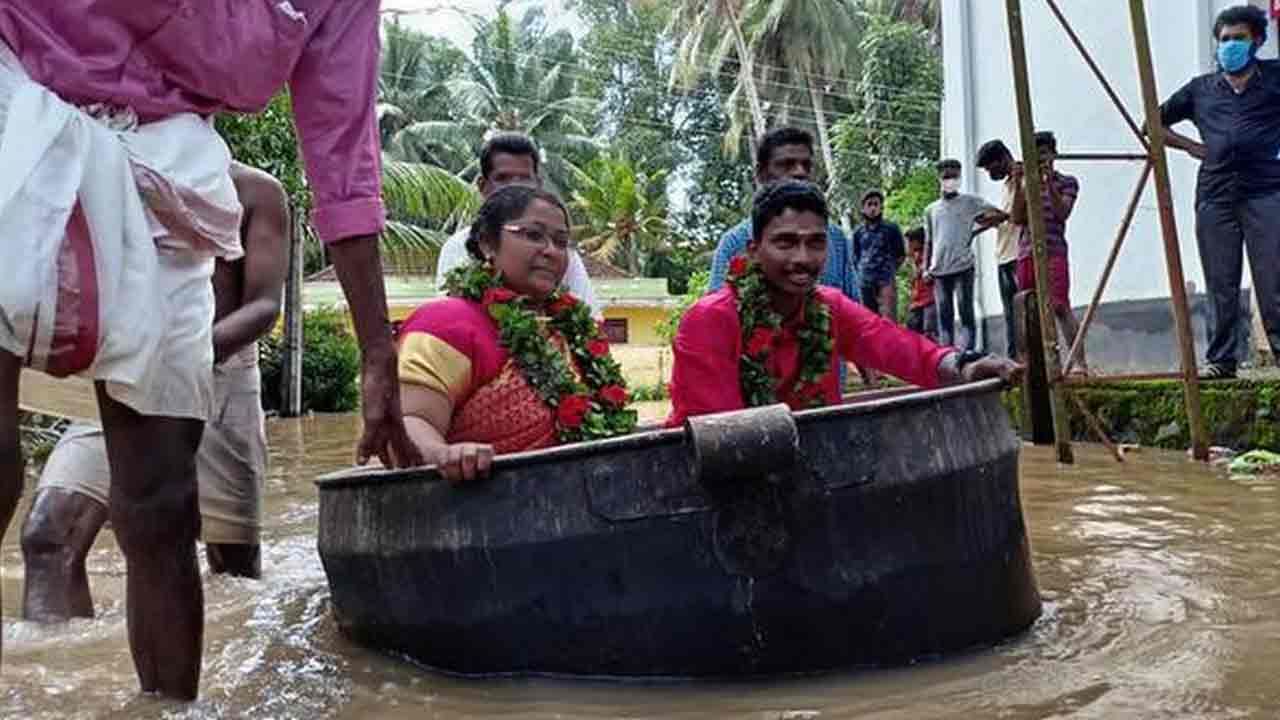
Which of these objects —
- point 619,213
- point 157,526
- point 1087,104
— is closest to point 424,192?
Result: point 619,213

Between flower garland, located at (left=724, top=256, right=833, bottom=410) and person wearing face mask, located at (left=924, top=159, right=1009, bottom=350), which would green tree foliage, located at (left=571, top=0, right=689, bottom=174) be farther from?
flower garland, located at (left=724, top=256, right=833, bottom=410)

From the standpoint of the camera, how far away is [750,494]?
9.22 feet

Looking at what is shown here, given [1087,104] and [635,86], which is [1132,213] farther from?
[635,86]

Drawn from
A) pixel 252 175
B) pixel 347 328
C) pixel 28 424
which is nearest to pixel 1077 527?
pixel 252 175

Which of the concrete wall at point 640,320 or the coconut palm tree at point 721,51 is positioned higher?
the coconut palm tree at point 721,51

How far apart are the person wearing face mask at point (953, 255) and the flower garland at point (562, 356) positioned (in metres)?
7.96

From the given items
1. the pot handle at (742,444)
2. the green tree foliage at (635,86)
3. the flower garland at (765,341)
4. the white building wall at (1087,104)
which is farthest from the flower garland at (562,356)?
the green tree foliage at (635,86)

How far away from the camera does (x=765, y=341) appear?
3.86 metres

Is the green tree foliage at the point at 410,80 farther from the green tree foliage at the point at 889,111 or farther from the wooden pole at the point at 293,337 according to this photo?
the wooden pole at the point at 293,337

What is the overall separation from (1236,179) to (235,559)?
516cm

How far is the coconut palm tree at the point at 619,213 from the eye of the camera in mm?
35625

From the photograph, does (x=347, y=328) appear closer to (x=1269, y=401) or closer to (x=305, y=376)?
(x=305, y=376)

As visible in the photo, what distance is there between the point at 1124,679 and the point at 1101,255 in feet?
29.5

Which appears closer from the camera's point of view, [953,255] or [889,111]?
[953,255]
